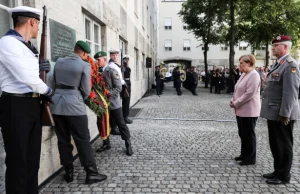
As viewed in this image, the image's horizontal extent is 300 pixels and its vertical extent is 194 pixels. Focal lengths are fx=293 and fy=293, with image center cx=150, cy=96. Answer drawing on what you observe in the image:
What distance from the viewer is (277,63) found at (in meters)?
3.99

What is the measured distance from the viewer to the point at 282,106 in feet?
12.3

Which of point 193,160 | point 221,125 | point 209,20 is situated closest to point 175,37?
point 209,20

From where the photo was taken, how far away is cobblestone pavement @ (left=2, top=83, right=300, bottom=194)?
3758 millimetres

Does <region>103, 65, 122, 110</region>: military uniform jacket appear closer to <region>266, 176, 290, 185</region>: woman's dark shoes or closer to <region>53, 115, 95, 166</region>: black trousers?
<region>53, 115, 95, 166</region>: black trousers

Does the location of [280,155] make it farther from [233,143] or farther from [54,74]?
[54,74]

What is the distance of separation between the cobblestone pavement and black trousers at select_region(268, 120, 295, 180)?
0.19 metres

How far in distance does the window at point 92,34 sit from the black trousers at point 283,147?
4.31 metres

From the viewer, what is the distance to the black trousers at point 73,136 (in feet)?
12.4

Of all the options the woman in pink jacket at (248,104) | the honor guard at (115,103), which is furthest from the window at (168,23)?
the woman in pink jacket at (248,104)

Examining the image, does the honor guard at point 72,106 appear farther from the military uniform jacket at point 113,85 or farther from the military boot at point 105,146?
the military boot at point 105,146

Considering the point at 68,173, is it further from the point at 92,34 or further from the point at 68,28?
the point at 92,34

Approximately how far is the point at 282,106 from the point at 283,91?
0.64 feet

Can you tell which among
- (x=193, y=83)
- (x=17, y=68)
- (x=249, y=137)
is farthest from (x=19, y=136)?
(x=193, y=83)

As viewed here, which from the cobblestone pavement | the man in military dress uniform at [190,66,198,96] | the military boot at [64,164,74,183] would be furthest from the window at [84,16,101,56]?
the man in military dress uniform at [190,66,198,96]
